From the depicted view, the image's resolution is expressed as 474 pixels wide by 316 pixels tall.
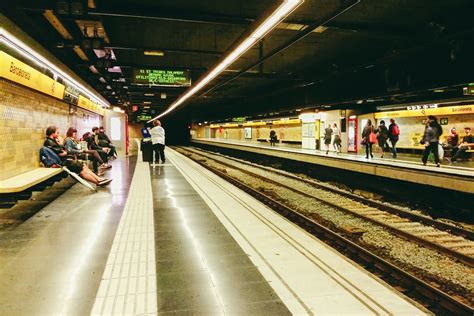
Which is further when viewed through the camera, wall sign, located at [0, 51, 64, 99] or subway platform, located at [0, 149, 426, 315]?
wall sign, located at [0, 51, 64, 99]

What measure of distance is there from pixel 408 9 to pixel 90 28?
713cm

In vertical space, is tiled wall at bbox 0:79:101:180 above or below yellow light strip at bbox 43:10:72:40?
below

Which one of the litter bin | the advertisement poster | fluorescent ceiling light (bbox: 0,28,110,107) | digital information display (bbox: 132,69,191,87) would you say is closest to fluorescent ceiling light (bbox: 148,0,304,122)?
digital information display (bbox: 132,69,191,87)

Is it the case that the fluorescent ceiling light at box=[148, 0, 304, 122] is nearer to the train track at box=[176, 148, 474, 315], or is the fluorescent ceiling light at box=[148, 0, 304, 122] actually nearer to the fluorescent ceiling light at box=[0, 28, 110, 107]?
the train track at box=[176, 148, 474, 315]

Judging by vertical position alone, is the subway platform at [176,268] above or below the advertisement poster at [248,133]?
below

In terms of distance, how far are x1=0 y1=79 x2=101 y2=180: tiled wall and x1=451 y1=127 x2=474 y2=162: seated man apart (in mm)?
13799

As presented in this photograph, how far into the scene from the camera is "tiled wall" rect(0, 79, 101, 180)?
6.14 meters

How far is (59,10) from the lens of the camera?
5.62m

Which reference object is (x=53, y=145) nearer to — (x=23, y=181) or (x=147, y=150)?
(x=23, y=181)

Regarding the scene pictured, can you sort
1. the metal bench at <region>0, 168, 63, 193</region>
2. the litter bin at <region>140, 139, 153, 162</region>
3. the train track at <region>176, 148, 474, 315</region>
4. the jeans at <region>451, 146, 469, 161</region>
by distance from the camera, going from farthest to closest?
the litter bin at <region>140, 139, 153, 162</region> < the jeans at <region>451, 146, 469, 161</region> < the metal bench at <region>0, 168, 63, 193</region> < the train track at <region>176, 148, 474, 315</region>

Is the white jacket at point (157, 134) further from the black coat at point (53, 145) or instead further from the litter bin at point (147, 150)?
the black coat at point (53, 145)

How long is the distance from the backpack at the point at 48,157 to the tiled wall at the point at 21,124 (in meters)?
0.24

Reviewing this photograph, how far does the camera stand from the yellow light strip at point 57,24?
7088mm

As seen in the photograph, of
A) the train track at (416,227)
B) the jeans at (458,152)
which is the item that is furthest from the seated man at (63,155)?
the jeans at (458,152)
